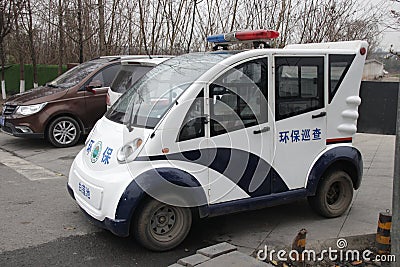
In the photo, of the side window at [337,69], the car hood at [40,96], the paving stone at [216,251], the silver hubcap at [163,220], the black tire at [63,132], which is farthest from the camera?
the black tire at [63,132]

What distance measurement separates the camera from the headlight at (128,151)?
175 inches

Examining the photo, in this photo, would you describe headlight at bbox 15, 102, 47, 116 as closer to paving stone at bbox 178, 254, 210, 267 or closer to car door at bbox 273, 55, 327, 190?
car door at bbox 273, 55, 327, 190

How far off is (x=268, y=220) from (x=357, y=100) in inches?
71.0

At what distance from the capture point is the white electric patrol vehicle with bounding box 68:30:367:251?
14.6ft

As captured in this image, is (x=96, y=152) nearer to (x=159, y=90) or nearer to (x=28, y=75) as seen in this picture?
(x=159, y=90)

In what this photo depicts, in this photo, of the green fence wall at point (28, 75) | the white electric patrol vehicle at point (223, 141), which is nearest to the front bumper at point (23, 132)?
the white electric patrol vehicle at point (223, 141)

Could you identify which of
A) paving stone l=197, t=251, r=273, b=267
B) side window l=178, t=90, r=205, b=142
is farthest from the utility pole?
side window l=178, t=90, r=205, b=142

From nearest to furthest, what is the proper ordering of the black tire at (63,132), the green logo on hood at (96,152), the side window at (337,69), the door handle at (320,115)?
the green logo on hood at (96,152) → the door handle at (320,115) → the side window at (337,69) → the black tire at (63,132)

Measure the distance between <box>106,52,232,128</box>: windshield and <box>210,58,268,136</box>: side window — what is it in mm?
237

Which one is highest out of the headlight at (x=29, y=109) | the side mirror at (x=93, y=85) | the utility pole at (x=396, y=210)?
the side mirror at (x=93, y=85)

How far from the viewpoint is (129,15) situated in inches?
539

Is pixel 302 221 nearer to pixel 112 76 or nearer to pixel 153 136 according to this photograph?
pixel 153 136

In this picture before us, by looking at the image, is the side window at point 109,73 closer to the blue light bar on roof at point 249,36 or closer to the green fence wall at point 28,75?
→ the blue light bar on roof at point 249,36

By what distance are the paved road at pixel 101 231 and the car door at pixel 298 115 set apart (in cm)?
62
